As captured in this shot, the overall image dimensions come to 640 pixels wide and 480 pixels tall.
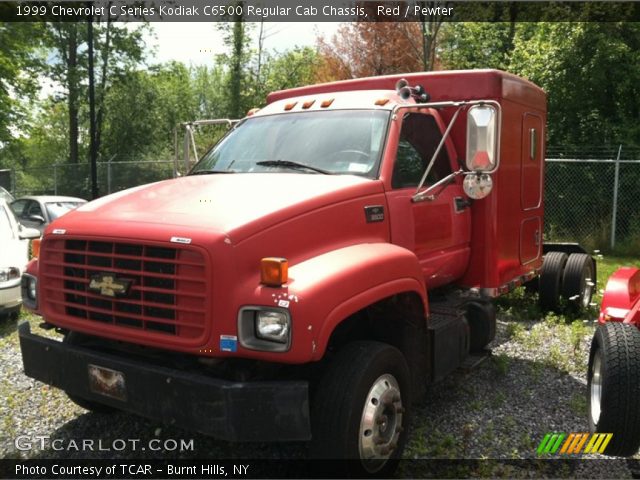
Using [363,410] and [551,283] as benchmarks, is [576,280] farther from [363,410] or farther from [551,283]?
[363,410]

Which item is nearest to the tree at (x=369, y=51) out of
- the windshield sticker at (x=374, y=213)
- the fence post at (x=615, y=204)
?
the fence post at (x=615, y=204)

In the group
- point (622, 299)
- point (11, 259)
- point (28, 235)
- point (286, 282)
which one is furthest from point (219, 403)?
point (28, 235)

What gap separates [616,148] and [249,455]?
45.2 feet

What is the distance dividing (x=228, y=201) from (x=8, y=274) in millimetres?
4763

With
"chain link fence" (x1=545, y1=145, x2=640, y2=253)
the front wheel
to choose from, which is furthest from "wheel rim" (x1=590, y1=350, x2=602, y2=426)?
"chain link fence" (x1=545, y1=145, x2=640, y2=253)

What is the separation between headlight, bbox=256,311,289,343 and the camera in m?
3.05

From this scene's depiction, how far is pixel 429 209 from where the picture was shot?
4.67 m

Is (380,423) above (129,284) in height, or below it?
below

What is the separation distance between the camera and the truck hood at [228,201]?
3.35 meters

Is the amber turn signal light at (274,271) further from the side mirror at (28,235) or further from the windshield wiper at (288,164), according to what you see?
the side mirror at (28,235)

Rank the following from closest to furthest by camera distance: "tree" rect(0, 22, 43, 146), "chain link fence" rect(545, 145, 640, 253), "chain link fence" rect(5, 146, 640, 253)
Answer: "chain link fence" rect(5, 146, 640, 253) < "chain link fence" rect(545, 145, 640, 253) < "tree" rect(0, 22, 43, 146)

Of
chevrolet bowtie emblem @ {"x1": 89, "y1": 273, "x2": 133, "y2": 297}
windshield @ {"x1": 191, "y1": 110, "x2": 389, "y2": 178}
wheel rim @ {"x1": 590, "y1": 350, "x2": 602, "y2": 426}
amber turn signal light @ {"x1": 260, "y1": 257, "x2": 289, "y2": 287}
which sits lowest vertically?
wheel rim @ {"x1": 590, "y1": 350, "x2": 602, "y2": 426}

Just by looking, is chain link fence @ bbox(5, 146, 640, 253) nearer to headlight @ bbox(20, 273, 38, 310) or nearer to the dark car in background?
the dark car in background

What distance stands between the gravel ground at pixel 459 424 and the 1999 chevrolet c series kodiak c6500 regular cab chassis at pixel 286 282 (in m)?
0.32
